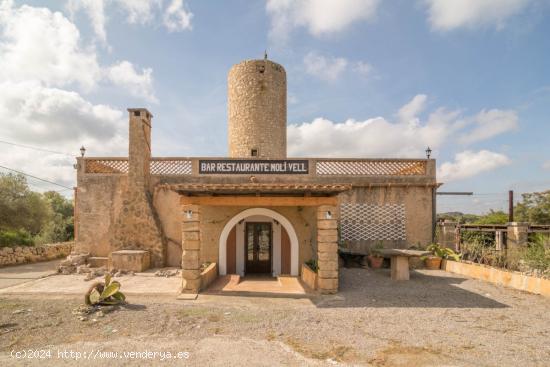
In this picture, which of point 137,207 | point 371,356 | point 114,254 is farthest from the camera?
point 137,207

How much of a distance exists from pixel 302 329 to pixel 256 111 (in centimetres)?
1098

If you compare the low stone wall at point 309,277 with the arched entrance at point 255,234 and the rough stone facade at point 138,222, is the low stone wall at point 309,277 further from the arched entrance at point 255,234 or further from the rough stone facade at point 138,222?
the rough stone facade at point 138,222

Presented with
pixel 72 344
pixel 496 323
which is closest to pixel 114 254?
pixel 72 344

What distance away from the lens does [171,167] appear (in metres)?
10.7

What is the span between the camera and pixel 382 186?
10.5 meters

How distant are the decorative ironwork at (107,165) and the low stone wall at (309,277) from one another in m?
7.45

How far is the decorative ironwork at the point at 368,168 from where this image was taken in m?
10.6

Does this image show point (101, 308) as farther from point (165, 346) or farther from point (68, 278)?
point (68, 278)

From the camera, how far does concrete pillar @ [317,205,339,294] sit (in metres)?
6.89

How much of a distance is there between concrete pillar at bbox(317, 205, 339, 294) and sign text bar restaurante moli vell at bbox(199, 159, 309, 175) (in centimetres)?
380

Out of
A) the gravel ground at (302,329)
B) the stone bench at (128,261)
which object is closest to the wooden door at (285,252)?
the gravel ground at (302,329)

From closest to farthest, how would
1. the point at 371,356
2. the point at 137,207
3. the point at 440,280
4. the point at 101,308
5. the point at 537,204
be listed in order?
the point at 371,356, the point at 101,308, the point at 440,280, the point at 137,207, the point at 537,204

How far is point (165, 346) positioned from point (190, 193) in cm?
368

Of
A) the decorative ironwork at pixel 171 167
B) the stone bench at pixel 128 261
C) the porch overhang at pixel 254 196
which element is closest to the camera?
the porch overhang at pixel 254 196
